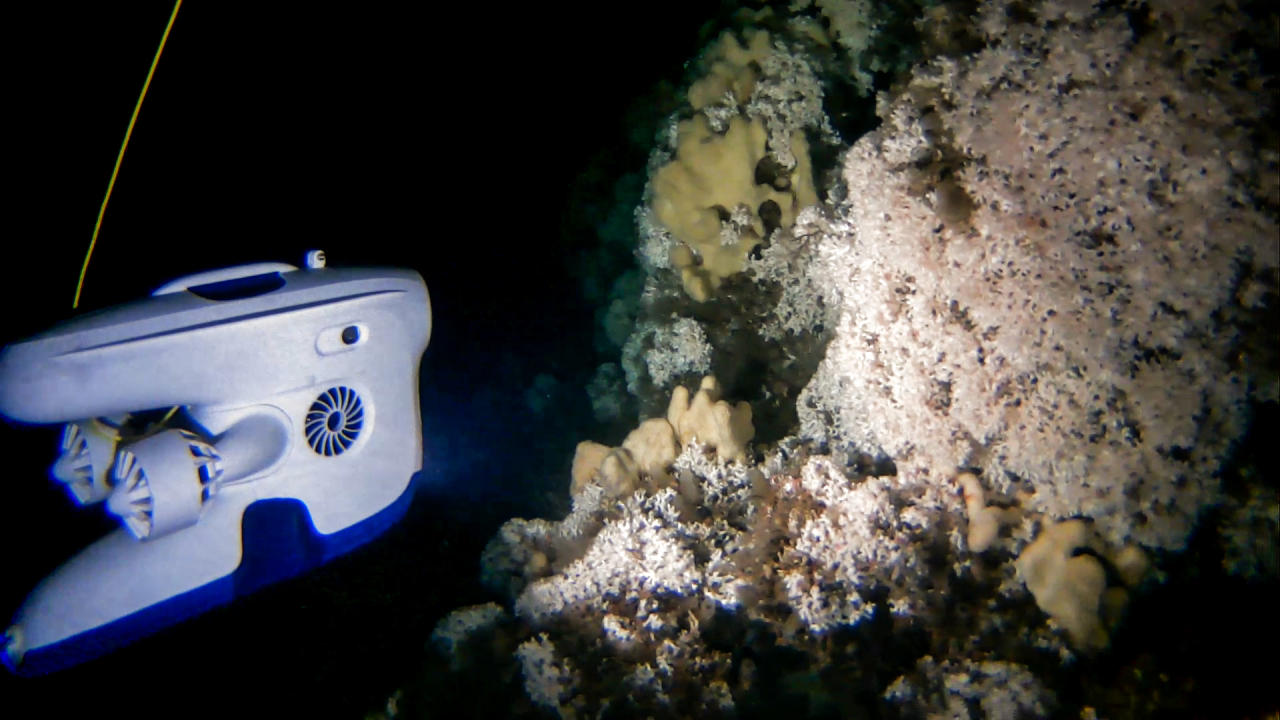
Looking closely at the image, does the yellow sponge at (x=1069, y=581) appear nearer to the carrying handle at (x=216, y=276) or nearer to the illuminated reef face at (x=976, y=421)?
the illuminated reef face at (x=976, y=421)

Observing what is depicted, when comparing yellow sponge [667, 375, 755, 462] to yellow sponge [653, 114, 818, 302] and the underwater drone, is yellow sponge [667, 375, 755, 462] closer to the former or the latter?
yellow sponge [653, 114, 818, 302]

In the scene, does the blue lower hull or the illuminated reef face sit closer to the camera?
the illuminated reef face

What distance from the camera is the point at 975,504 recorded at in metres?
1.67

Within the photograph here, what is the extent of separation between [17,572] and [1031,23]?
184 inches

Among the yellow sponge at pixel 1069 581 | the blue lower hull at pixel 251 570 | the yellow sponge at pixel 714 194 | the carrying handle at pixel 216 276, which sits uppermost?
the yellow sponge at pixel 714 194

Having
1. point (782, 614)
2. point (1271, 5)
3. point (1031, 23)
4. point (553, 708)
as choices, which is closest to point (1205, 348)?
point (1271, 5)

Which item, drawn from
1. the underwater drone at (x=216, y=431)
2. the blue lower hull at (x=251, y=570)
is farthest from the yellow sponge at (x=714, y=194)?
the blue lower hull at (x=251, y=570)

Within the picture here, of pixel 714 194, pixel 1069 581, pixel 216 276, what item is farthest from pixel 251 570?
pixel 1069 581

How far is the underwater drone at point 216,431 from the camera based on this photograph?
1.67 metres

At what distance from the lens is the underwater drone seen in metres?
1.67

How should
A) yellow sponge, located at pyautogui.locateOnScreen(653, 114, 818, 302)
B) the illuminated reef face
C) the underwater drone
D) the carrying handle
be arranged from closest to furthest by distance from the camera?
the illuminated reef face, the underwater drone, the carrying handle, yellow sponge, located at pyautogui.locateOnScreen(653, 114, 818, 302)

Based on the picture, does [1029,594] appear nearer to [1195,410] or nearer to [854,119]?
[1195,410]

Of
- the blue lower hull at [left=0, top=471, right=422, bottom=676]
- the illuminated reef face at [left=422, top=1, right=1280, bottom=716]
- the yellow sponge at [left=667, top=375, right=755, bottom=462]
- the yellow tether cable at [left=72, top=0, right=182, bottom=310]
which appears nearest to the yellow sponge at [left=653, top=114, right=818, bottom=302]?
the illuminated reef face at [left=422, top=1, right=1280, bottom=716]

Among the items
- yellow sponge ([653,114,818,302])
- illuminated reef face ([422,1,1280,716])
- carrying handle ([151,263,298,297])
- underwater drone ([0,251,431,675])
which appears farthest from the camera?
yellow sponge ([653,114,818,302])
